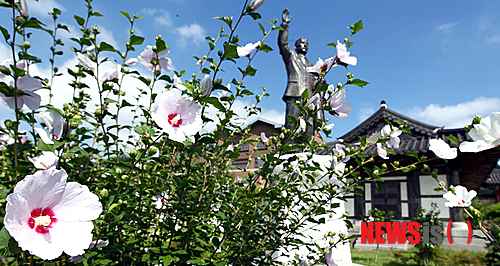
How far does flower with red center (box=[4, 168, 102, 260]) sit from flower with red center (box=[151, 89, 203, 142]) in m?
0.29

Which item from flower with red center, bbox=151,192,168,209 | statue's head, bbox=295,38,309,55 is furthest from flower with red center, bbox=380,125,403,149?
statue's head, bbox=295,38,309,55

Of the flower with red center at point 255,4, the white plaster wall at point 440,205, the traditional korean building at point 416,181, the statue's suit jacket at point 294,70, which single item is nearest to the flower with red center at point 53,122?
the flower with red center at point 255,4

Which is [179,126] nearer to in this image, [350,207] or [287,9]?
[287,9]

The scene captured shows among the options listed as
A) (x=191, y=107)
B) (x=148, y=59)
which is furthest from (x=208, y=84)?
(x=148, y=59)

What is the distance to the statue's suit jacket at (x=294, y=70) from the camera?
4.89 m

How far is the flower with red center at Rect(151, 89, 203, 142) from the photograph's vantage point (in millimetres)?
860

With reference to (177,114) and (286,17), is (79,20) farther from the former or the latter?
(286,17)

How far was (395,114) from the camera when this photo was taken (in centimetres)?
1247

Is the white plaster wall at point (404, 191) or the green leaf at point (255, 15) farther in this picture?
the white plaster wall at point (404, 191)

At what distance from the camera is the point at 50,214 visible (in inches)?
25.8

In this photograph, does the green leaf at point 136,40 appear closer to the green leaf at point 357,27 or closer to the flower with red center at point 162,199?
the flower with red center at point 162,199

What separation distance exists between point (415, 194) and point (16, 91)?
35.3 ft

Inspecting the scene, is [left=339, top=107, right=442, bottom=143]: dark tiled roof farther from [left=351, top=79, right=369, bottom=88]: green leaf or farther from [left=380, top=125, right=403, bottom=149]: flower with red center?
[left=351, top=79, right=369, bottom=88]: green leaf

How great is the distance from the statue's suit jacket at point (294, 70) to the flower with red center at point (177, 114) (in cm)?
405
